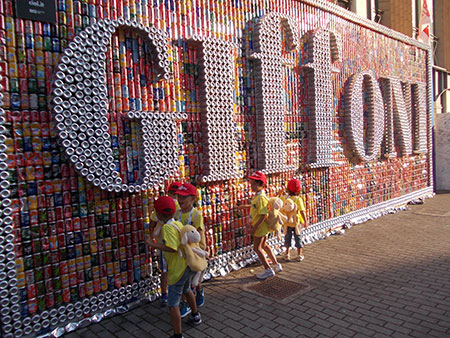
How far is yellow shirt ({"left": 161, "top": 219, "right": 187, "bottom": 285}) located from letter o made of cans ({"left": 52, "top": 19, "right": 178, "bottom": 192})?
121cm

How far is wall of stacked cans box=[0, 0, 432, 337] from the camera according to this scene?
4.19 meters

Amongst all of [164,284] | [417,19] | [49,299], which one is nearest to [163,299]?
[164,284]

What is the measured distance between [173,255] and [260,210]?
78.4 inches

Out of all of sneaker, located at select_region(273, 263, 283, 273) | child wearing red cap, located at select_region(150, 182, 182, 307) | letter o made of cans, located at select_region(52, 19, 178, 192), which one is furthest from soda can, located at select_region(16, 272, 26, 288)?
sneaker, located at select_region(273, 263, 283, 273)

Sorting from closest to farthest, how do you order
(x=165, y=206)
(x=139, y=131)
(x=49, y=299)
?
(x=165, y=206) → (x=49, y=299) → (x=139, y=131)

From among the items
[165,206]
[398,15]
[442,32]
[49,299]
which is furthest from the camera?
[442,32]

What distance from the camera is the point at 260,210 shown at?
→ 5.70 m

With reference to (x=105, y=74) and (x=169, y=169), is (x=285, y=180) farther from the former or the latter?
(x=105, y=74)

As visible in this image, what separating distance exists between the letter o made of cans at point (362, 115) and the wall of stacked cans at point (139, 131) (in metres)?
0.11

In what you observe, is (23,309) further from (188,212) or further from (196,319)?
(188,212)

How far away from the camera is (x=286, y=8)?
7.55 m

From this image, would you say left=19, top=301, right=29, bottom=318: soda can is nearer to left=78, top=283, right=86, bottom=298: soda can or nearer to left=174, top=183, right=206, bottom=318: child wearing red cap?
left=78, top=283, right=86, bottom=298: soda can

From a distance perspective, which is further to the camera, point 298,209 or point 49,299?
point 298,209

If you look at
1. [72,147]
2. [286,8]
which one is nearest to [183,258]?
[72,147]
